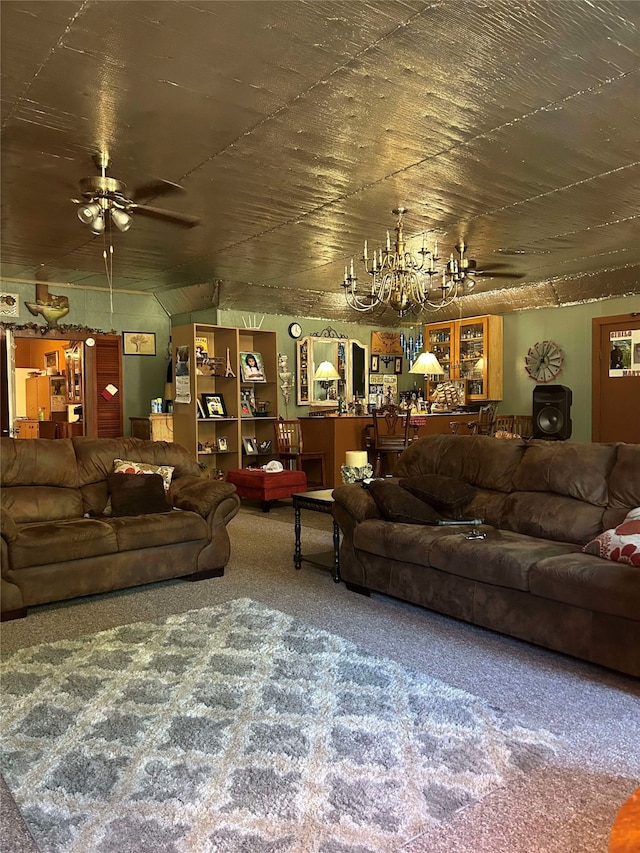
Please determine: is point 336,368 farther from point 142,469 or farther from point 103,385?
point 142,469

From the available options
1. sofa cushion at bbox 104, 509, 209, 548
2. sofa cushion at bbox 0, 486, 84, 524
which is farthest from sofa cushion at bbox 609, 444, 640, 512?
sofa cushion at bbox 0, 486, 84, 524

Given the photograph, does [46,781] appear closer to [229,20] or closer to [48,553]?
[48,553]

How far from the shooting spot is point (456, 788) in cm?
209

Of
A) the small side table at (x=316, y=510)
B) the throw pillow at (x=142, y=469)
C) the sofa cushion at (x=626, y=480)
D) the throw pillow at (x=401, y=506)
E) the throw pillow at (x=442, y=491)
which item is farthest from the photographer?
the throw pillow at (x=142, y=469)

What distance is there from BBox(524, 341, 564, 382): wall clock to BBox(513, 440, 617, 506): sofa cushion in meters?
5.20

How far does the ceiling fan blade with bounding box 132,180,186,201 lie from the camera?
4508 mm

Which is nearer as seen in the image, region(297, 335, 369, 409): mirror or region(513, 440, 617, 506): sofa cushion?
region(513, 440, 617, 506): sofa cushion

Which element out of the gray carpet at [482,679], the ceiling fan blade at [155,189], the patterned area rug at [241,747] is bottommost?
the gray carpet at [482,679]

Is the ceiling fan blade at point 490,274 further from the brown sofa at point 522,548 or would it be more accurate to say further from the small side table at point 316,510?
the small side table at point 316,510

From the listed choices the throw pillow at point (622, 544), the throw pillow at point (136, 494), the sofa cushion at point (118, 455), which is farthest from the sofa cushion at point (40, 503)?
the throw pillow at point (622, 544)

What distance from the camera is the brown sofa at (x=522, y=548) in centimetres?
298

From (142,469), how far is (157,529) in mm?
694

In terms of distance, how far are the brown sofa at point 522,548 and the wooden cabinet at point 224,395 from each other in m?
3.94

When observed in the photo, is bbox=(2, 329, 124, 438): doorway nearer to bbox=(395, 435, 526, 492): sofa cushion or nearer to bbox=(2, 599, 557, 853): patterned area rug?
bbox=(395, 435, 526, 492): sofa cushion
